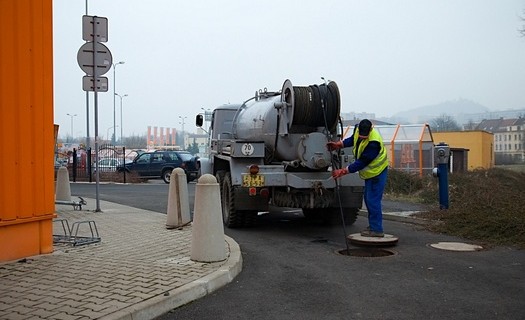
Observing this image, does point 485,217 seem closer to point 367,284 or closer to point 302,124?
point 302,124

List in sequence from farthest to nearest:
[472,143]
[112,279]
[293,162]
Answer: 1. [472,143]
2. [293,162]
3. [112,279]

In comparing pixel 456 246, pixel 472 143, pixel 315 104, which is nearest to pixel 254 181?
pixel 315 104

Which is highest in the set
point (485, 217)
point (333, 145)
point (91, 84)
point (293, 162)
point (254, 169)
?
point (91, 84)

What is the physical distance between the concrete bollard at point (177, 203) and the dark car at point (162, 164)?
18068mm

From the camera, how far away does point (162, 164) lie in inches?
1117

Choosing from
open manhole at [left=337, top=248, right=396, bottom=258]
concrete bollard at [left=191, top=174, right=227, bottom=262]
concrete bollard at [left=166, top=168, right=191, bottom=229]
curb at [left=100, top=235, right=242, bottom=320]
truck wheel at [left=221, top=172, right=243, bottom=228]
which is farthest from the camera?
truck wheel at [left=221, top=172, right=243, bottom=228]

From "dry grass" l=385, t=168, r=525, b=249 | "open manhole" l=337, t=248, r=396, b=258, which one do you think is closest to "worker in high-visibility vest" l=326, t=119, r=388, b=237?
"open manhole" l=337, t=248, r=396, b=258

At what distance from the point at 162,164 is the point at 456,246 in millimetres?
22080

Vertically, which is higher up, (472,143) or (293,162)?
(472,143)

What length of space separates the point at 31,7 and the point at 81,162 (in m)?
25.6

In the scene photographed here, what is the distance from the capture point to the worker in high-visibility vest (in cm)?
830

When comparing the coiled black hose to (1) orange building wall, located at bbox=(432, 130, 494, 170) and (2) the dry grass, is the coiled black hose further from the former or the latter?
(1) orange building wall, located at bbox=(432, 130, 494, 170)

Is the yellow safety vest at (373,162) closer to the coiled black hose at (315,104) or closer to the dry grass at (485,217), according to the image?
the coiled black hose at (315,104)

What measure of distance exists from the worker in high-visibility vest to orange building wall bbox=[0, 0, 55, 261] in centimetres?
428
